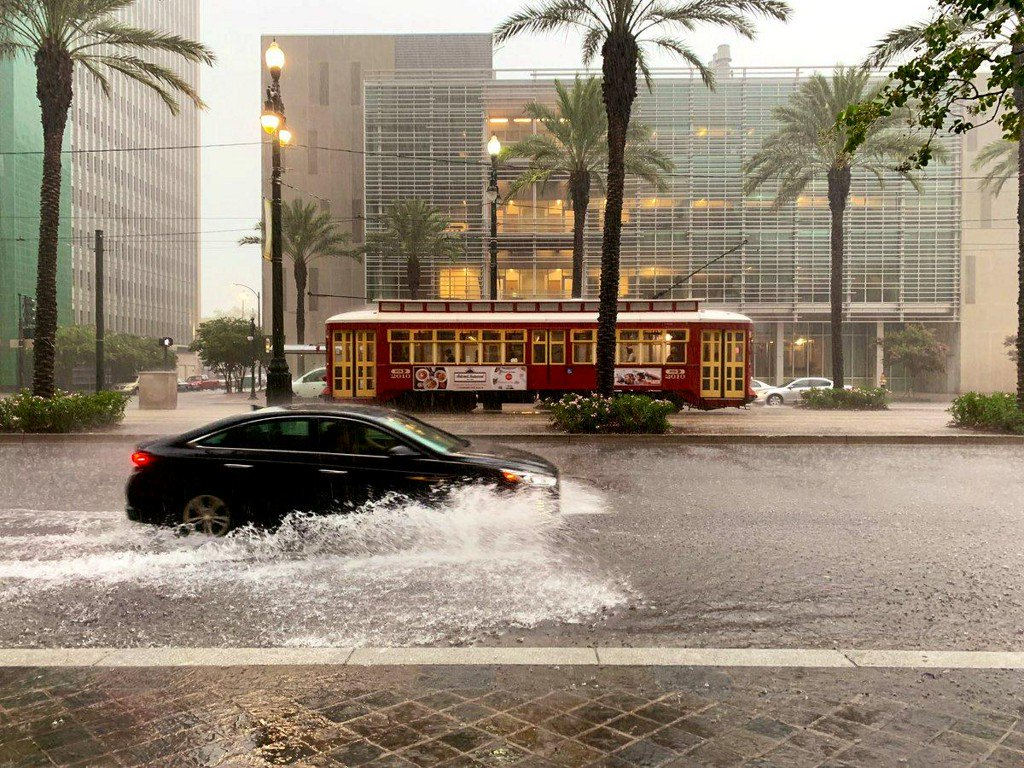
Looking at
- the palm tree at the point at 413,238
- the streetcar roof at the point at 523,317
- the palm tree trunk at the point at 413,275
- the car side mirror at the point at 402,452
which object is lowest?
the car side mirror at the point at 402,452

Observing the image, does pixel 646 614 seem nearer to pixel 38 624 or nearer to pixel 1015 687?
pixel 1015 687

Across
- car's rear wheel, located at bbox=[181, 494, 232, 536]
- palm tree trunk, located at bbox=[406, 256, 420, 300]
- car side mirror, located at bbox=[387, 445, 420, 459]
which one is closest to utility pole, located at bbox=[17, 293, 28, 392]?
palm tree trunk, located at bbox=[406, 256, 420, 300]

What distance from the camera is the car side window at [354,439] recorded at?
301 inches

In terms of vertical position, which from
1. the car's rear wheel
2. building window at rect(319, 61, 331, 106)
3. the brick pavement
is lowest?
the brick pavement

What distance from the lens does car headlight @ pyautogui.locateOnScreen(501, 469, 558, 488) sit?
7574 mm

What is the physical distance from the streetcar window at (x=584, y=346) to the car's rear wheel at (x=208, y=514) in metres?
19.4

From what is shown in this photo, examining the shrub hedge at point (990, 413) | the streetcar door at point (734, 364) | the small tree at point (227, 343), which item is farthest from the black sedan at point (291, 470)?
the small tree at point (227, 343)

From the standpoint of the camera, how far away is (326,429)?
25.2ft

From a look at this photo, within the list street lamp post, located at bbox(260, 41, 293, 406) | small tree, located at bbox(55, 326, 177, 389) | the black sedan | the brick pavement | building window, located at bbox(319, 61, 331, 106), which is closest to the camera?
the brick pavement

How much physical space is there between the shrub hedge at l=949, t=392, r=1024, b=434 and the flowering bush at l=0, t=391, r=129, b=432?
21.0m

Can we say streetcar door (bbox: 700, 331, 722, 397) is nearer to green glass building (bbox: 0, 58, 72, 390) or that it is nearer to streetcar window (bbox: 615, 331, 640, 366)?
streetcar window (bbox: 615, 331, 640, 366)

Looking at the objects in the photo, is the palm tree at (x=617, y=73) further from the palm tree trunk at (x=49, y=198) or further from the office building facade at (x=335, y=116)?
the office building facade at (x=335, y=116)

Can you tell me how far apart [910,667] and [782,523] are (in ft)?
13.5

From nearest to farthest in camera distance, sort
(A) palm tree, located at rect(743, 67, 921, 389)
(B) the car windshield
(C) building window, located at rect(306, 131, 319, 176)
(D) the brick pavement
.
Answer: (D) the brick pavement → (B) the car windshield → (A) palm tree, located at rect(743, 67, 921, 389) → (C) building window, located at rect(306, 131, 319, 176)
